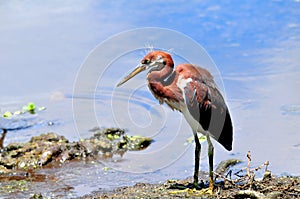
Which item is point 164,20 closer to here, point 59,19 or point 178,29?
point 178,29

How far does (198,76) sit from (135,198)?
147 centimetres

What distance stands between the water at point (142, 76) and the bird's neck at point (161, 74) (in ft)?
5.79

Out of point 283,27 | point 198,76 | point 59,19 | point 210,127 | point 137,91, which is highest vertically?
point 59,19

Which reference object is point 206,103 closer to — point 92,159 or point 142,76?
point 92,159

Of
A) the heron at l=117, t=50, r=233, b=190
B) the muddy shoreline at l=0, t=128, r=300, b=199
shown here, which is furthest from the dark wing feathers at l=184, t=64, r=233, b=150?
the muddy shoreline at l=0, t=128, r=300, b=199

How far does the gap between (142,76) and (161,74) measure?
196 inches

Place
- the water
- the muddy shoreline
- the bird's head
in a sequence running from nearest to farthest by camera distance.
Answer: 1. the bird's head
2. the muddy shoreline
3. the water

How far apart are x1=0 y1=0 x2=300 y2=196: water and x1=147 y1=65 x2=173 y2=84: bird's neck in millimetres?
1765

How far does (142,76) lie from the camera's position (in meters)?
12.9

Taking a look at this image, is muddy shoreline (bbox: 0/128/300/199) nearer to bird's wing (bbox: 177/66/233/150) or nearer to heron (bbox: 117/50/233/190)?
heron (bbox: 117/50/233/190)

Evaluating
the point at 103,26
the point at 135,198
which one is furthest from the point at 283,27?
the point at 135,198

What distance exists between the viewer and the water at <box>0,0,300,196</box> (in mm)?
10516

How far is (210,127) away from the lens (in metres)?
8.12

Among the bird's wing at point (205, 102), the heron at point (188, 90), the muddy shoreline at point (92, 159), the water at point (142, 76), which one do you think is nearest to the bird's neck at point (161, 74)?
the heron at point (188, 90)
